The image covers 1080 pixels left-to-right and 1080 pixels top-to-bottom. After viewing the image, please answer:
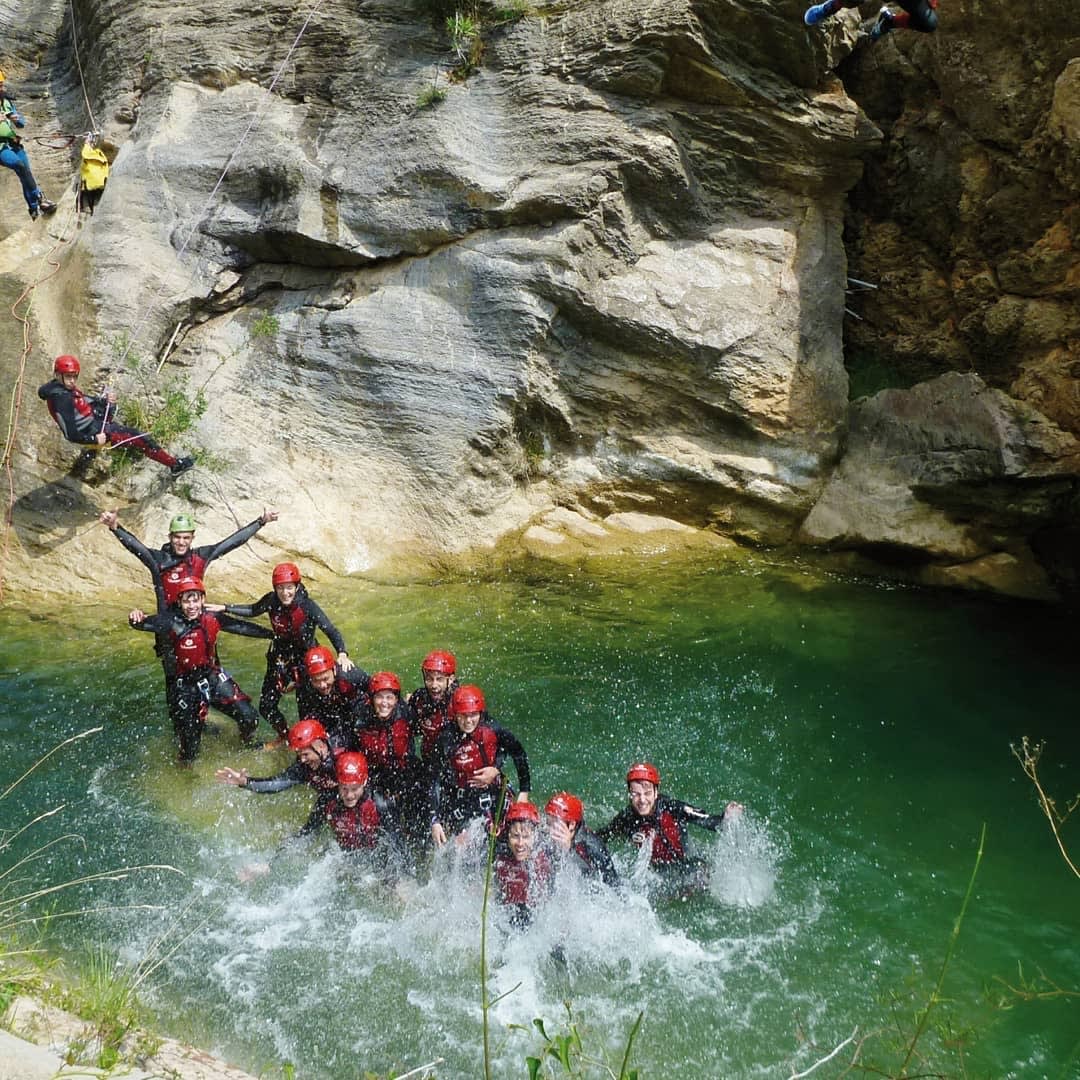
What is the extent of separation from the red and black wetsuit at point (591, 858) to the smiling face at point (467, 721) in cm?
102

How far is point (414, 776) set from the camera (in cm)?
685

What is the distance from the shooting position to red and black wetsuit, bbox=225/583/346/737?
8.04m

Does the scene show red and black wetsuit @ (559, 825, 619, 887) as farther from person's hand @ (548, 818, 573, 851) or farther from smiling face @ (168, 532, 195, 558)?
smiling face @ (168, 532, 195, 558)

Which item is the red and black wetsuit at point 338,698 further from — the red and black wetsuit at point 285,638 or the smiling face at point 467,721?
the smiling face at point 467,721

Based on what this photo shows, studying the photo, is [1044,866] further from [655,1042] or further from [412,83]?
[412,83]

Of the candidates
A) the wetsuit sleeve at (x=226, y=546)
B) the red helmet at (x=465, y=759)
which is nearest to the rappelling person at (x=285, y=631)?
the wetsuit sleeve at (x=226, y=546)

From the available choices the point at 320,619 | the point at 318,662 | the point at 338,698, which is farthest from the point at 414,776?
the point at 320,619

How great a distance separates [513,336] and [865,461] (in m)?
4.39

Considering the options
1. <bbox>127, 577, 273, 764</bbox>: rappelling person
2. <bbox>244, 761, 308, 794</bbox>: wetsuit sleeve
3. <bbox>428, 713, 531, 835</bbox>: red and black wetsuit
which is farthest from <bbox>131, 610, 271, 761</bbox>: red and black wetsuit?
<bbox>428, 713, 531, 835</bbox>: red and black wetsuit

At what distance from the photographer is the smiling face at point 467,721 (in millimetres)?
6754

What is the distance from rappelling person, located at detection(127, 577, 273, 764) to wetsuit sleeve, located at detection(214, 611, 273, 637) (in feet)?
0.47

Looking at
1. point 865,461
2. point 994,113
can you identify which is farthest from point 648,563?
point 994,113

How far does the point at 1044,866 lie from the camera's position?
6.72 meters

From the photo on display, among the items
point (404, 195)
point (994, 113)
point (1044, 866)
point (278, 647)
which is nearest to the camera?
point (1044, 866)
